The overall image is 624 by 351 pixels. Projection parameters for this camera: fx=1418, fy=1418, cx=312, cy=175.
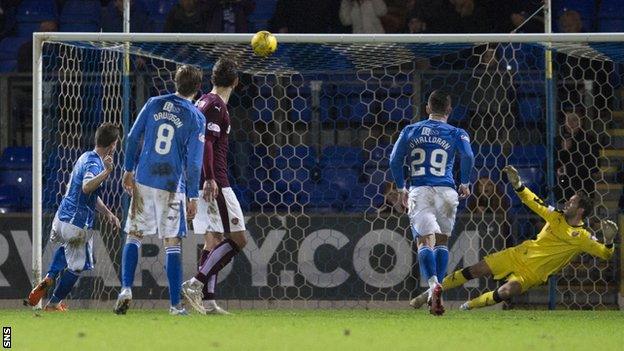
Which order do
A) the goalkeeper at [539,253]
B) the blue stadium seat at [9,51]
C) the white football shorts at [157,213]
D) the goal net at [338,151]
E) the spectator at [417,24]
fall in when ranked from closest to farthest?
the white football shorts at [157,213] → the goalkeeper at [539,253] → the goal net at [338,151] → the spectator at [417,24] → the blue stadium seat at [9,51]

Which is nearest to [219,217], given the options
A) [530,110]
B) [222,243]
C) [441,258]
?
[222,243]

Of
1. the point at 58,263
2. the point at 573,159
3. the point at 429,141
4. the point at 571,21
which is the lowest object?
the point at 58,263

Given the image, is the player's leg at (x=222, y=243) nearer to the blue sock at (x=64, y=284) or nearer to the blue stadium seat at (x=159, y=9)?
the blue sock at (x=64, y=284)

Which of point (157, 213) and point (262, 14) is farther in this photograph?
point (262, 14)

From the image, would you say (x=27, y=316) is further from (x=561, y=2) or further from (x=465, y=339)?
(x=561, y=2)

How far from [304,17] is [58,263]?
5.94 m

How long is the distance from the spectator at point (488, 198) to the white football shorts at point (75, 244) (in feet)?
11.8

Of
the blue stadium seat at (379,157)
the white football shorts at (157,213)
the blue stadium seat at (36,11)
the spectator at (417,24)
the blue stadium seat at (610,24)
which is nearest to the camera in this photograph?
the white football shorts at (157,213)

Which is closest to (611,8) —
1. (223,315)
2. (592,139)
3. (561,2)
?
(561,2)

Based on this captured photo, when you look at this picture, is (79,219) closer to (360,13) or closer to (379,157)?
(379,157)

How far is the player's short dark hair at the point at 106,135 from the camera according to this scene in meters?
10.8

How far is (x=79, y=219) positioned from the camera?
1102cm

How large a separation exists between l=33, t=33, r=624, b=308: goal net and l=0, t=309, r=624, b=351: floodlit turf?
1445mm

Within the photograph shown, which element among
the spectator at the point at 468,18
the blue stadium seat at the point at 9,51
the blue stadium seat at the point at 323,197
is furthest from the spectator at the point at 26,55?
the spectator at the point at 468,18
